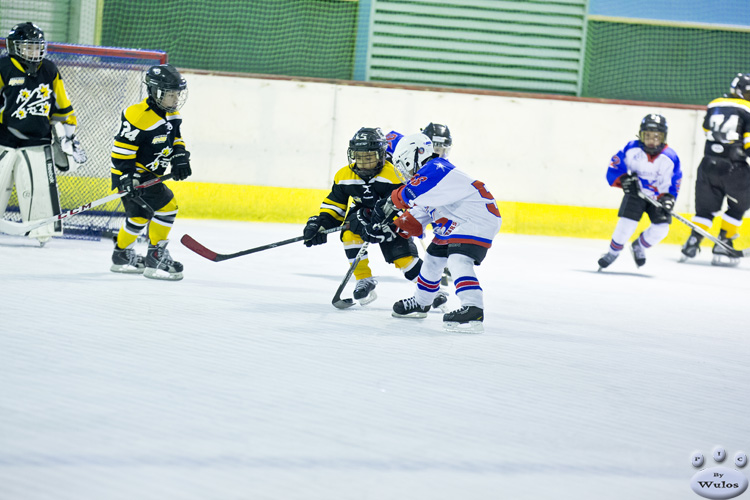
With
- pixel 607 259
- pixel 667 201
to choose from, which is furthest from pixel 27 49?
pixel 667 201

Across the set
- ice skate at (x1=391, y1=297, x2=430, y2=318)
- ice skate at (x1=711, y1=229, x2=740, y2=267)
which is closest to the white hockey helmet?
ice skate at (x1=391, y1=297, x2=430, y2=318)

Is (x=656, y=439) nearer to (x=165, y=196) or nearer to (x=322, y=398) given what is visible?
(x=322, y=398)

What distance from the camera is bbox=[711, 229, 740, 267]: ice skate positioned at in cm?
656

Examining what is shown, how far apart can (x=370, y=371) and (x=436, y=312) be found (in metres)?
1.25

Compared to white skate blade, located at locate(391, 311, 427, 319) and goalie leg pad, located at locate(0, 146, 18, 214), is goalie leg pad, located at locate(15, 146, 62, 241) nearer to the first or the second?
goalie leg pad, located at locate(0, 146, 18, 214)

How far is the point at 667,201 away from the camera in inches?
219

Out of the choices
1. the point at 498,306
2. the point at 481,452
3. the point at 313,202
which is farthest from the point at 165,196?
the point at 313,202

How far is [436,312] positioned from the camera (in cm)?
369

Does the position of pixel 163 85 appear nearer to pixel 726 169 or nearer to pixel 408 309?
pixel 408 309

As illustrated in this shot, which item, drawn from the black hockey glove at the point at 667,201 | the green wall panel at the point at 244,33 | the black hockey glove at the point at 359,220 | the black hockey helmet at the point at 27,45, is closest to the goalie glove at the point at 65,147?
the black hockey helmet at the point at 27,45

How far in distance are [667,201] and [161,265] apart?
11.2ft

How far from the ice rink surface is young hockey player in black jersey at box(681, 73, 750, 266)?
2.75 m

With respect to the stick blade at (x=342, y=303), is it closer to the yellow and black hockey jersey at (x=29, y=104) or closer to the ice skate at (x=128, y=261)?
the ice skate at (x=128, y=261)

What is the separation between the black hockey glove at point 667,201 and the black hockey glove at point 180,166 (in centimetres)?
322
